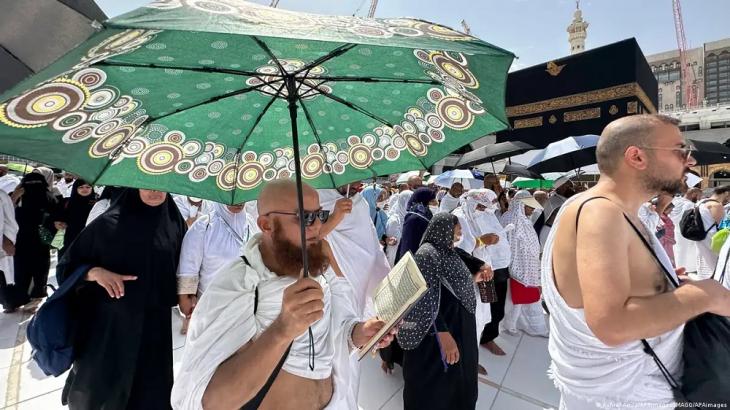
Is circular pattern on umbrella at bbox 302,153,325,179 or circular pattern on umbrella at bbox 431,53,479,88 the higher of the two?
circular pattern on umbrella at bbox 431,53,479,88

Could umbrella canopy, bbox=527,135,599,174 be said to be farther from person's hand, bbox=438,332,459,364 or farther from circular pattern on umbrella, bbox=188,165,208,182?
circular pattern on umbrella, bbox=188,165,208,182

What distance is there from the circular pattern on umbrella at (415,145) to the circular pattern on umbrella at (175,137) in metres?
0.99

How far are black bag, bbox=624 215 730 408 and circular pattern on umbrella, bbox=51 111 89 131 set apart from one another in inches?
78.6

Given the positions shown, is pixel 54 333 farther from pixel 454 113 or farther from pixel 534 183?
pixel 534 183

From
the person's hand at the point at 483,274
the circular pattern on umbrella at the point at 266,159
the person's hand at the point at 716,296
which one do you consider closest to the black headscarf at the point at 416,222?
the person's hand at the point at 483,274

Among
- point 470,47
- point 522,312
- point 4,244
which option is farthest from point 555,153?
point 4,244

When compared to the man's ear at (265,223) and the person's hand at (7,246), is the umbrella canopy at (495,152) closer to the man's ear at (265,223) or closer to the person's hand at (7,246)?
the man's ear at (265,223)

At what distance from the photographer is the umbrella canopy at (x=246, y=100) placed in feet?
2.69

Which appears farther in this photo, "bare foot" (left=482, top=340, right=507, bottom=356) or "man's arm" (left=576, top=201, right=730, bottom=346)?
"bare foot" (left=482, top=340, right=507, bottom=356)

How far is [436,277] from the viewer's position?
2250mm

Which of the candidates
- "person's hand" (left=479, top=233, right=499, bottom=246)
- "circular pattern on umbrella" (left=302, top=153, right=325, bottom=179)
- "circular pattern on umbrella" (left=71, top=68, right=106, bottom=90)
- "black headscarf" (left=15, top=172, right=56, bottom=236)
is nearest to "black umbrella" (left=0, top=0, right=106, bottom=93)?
"circular pattern on umbrella" (left=71, top=68, right=106, bottom=90)

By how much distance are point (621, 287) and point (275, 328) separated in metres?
1.07

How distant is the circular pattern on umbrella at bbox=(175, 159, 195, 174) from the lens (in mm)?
1474

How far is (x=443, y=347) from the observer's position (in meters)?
2.17
